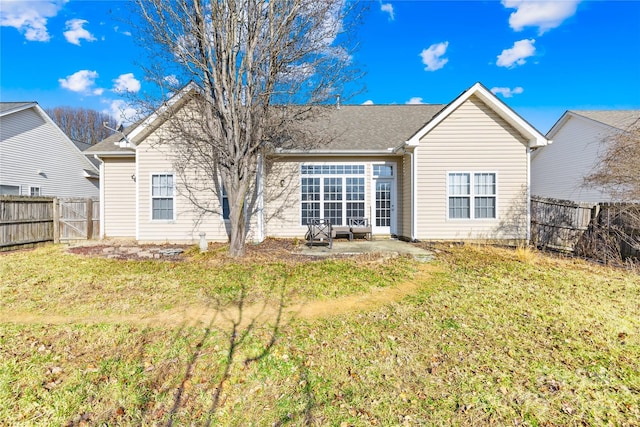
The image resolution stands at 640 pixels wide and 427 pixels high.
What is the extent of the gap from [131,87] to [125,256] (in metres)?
4.52

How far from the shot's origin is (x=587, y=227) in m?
8.43

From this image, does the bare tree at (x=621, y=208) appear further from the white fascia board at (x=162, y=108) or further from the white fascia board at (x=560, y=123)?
the white fascia board at (x=560, y=123)

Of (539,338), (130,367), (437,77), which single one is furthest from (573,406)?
(437,77)

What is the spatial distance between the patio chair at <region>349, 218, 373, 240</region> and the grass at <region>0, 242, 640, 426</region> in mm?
5046

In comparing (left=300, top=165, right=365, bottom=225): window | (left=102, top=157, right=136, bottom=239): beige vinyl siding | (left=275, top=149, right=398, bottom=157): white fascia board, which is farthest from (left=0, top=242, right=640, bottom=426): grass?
(left=102, top=157, right=136, bottom=239): beige vinyl siding

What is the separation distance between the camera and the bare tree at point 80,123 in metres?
40.2

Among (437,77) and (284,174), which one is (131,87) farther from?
(437,77)

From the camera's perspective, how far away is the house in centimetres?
1498

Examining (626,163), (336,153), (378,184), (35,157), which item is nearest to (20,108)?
(35,157)

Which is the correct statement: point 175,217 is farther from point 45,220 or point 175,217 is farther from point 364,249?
point 364,249

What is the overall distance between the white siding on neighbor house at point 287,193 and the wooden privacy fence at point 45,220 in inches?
289

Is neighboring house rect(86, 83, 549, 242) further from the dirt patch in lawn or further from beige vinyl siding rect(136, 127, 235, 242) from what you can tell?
the dirt patch in lawn

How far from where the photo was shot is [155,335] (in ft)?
12.7

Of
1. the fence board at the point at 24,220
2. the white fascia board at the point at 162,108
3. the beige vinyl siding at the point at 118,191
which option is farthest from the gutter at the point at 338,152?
the fence board at the point at 24,220
